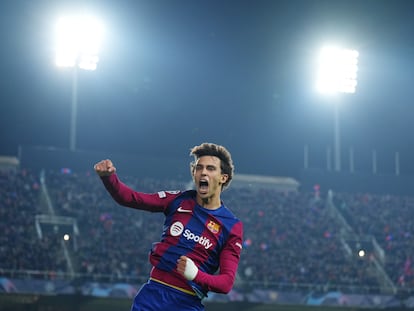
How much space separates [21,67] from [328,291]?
1994 centimetres

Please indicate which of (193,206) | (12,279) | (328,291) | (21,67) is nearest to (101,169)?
(193,206)

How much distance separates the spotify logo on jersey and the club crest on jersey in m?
0.24

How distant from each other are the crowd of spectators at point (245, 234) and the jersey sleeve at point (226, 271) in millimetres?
23107

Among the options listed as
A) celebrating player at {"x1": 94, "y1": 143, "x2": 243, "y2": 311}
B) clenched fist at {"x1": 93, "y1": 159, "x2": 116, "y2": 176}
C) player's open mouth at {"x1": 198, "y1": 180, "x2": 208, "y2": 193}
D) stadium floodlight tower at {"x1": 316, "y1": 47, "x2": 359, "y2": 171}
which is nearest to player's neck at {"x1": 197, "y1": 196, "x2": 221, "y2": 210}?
celebrating player at {"x1": 94, "y1": 143, "x2": 243, "y2": 311}

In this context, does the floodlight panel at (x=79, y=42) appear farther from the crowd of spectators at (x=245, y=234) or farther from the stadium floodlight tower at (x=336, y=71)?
the stadium floodlight tower at (x=336, y=71)

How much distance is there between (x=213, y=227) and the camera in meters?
6.84

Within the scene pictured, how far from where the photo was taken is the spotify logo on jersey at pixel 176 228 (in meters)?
6.84

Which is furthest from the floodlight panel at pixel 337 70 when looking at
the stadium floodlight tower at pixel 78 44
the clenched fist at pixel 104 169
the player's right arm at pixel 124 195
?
the clenched fist at pixel 104 169

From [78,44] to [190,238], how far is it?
107 feet

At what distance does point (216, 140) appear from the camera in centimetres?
4612

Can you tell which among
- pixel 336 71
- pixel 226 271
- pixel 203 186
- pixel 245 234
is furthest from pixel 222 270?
pixel 336 71

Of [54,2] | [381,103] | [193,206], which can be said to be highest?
[54,2]

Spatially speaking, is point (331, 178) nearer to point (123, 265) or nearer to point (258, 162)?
point (258, 162)

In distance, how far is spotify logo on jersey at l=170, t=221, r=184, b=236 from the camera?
6.84 meters
